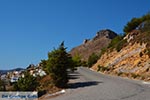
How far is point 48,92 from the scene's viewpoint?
25.0m

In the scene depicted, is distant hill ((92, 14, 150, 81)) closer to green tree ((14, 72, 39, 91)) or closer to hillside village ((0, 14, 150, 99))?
hillside village ((0, 14, 150, 99))

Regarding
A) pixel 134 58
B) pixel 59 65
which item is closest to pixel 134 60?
pixel 134 58

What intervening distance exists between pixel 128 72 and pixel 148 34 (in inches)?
474

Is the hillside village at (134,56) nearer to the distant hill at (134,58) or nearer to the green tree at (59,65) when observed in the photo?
the distant hill at (134,58)

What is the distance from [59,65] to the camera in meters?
27.4

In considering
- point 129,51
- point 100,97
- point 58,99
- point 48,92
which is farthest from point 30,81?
point 129,51

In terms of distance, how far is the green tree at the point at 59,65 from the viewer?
27.2m

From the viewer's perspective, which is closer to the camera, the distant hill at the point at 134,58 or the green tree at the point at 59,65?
the green tree at the point at 59,65

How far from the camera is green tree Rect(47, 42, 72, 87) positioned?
89.1 feet

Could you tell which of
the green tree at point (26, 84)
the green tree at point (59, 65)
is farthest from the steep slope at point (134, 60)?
the green tree at point (26, 84)

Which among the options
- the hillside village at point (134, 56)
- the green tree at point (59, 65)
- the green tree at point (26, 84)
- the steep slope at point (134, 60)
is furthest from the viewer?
the hillside village at point (134, 56)

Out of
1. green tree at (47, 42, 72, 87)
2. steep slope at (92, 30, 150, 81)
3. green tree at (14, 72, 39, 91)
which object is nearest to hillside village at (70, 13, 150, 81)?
steep slope at (92, 30, 150, 81)

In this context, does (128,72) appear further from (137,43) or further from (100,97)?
(100,97)

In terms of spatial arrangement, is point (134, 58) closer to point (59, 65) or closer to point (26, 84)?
point (59, 65)
